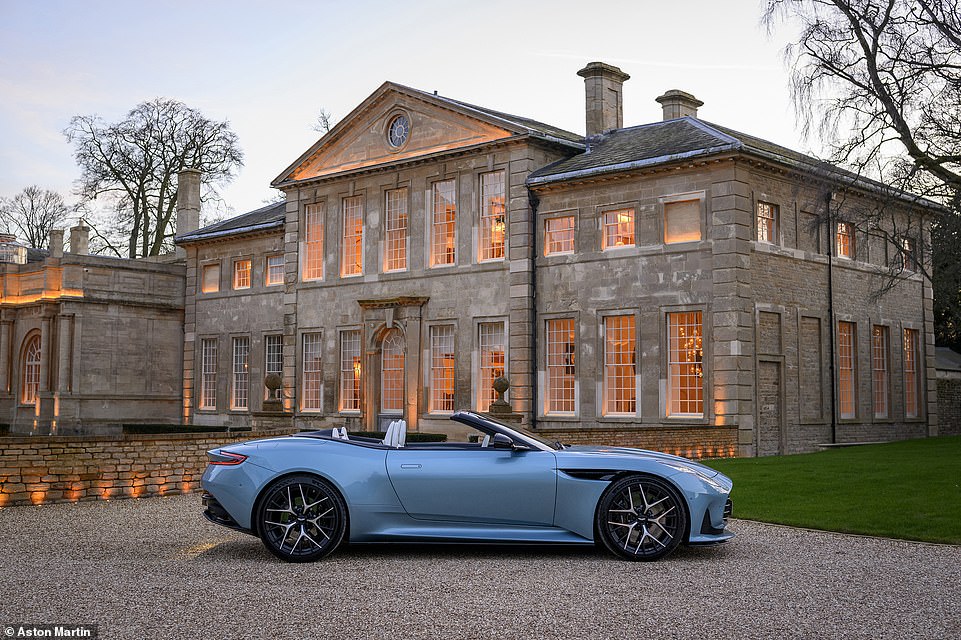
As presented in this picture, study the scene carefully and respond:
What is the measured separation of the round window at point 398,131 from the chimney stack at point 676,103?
782 centimetres

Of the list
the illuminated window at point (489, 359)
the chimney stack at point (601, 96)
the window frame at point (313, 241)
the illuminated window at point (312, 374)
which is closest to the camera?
the illuminated window at point (489, 359)

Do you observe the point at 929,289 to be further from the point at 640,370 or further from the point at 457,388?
the point at 457,388

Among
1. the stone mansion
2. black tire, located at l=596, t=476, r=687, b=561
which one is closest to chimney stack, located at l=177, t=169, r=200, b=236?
the stone mansion

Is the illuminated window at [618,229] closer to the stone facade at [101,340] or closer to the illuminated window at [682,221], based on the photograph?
the illuminated window at [682,221]

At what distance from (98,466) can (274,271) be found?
22.5 metres

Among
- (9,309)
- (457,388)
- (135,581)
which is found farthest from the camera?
(9,309)

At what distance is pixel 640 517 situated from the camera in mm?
9039

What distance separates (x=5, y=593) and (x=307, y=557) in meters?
2.41

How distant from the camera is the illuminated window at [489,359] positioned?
28594 millimetres

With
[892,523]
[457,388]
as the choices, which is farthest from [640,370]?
[892,523]

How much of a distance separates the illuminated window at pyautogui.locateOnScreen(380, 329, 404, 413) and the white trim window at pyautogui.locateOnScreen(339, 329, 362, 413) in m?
1.10

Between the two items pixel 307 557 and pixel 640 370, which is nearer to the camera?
pixel 307 557

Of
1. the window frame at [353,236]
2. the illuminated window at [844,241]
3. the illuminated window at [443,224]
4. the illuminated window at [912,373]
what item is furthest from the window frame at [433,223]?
the illuminated window at [912,373]

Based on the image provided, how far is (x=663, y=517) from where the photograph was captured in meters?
9.02
